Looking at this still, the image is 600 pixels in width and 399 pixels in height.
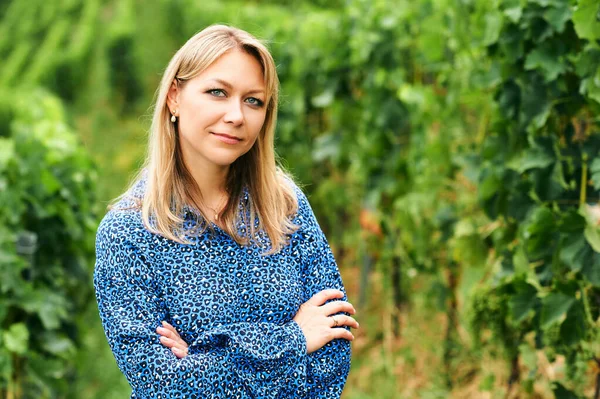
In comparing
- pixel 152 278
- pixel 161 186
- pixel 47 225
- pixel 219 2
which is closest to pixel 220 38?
pixel 161 186

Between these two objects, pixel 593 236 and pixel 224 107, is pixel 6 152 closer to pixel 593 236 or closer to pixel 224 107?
pixel 224 107

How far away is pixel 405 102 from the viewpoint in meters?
4.38

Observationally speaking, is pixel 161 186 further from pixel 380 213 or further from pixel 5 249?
pixel 380 213

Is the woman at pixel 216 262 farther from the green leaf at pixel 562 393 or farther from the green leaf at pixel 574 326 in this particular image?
the green leaf at pixel 562 393

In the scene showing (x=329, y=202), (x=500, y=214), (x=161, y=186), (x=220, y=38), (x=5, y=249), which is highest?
(x=220, y=38)

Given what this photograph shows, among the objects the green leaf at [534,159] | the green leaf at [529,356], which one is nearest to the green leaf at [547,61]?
the green leaf at [534,159]

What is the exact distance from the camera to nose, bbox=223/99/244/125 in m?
1.81

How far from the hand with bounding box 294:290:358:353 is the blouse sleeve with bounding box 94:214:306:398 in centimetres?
4

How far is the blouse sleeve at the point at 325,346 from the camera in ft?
6.05

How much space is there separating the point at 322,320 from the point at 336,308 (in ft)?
0.18

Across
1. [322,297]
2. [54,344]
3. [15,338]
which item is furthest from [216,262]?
[54,344]

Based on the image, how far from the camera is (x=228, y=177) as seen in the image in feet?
6.59

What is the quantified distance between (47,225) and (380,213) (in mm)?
1721

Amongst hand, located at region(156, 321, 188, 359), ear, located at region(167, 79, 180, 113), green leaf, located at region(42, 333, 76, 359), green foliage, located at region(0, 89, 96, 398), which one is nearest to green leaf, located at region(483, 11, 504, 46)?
ear, located at region(167, 79, 180, 113)
